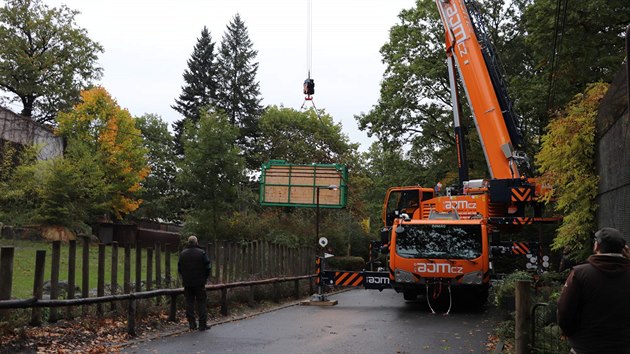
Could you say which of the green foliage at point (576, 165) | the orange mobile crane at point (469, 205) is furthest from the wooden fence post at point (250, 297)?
the green foliage at point (576, 165)

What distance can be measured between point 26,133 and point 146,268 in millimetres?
28722

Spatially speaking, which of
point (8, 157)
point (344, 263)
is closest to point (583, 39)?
point (344, 263)

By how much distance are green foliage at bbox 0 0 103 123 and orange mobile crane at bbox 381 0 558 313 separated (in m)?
40.2

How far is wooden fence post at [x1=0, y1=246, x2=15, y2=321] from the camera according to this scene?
348 inches

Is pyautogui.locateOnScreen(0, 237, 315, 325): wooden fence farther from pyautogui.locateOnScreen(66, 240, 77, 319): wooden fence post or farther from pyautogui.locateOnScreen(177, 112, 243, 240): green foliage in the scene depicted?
pyautogui.locateOnScreen(177, 112, 243, 240): green foliage

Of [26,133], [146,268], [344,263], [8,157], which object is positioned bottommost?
[344,263]

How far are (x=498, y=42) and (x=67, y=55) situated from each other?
37.8 metres

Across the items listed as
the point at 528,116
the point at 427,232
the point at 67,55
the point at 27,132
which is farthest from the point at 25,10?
the point at 427,232

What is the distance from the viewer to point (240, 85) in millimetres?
65188

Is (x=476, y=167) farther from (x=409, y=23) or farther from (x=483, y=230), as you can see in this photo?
(x=483, y=230)

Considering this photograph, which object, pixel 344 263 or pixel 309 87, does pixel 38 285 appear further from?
pixel 344 263

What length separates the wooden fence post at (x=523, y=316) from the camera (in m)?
7.20

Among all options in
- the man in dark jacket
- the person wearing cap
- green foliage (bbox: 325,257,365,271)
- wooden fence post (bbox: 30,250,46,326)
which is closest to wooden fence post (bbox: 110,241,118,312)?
the man in dark jacket

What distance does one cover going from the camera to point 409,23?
3634cm
